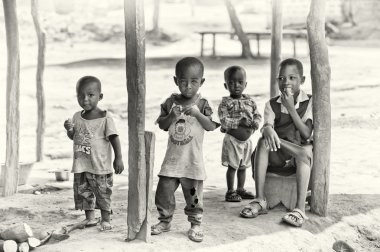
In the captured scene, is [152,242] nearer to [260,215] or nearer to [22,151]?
[260,215]

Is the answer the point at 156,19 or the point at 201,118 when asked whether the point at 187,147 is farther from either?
the point at 156,19

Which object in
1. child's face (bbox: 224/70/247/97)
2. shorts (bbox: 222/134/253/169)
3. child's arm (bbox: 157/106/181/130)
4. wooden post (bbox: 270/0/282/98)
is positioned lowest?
shorts (bbox: 222/134/253/169)

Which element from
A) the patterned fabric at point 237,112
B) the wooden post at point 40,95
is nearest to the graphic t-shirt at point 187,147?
the patterned fabric at point 237,112

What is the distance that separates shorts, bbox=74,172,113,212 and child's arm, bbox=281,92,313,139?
62.3 inches

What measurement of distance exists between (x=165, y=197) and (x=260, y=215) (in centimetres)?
110

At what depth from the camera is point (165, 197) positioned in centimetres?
520

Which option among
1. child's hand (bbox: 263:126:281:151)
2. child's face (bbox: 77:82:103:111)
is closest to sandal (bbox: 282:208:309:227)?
child's hand (bbox: 263:126:281:151)

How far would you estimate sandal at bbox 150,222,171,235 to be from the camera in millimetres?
5125

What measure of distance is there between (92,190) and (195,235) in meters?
0.95

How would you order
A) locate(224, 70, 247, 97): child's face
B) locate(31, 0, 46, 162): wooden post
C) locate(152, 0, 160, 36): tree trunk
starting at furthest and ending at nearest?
locate(152, 0, 160, 36): tree trunk, locate(31, 0, 46, 162): wooden post, locate(224, 70, 247, 97): child's face

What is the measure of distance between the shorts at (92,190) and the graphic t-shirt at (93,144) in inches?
2.5

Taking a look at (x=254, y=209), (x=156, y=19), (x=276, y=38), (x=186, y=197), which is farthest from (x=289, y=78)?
(x=156, y=19)

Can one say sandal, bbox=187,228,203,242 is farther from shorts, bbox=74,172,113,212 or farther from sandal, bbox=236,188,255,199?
sandal, bbox=236,188,255,199

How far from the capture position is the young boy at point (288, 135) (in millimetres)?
5805
